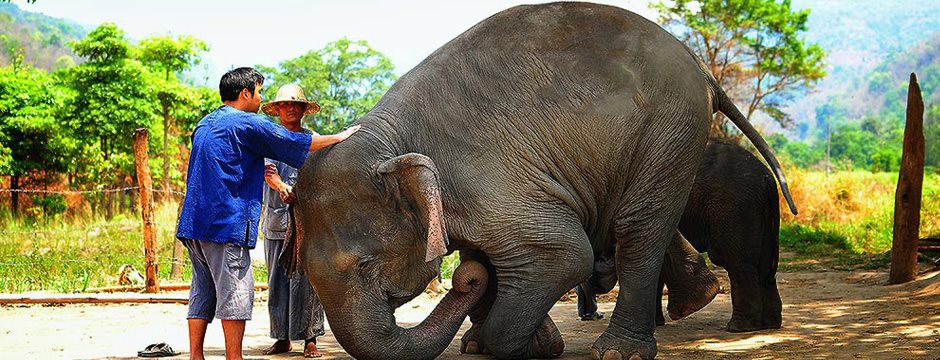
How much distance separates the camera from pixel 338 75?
57.2 metres

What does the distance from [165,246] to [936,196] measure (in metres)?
14.3

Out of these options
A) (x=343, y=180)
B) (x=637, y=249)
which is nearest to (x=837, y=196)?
(x=637, y=249)

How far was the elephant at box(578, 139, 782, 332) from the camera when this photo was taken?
7.67 metres

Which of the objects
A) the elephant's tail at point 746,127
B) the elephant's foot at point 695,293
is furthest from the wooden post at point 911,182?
the elephant's tail at point 746,127

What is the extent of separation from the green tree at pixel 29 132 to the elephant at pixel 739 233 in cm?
2157

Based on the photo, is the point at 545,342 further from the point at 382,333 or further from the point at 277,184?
the point at 277,184

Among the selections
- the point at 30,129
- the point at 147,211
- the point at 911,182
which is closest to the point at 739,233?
the point at 911,182

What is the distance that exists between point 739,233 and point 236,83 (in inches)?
162

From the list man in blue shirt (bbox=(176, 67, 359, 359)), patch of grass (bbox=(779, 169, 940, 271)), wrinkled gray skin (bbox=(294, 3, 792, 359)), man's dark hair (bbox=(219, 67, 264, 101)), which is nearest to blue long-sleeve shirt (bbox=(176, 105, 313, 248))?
man in blue shirt (bbox=(176, 67, 359, 359))

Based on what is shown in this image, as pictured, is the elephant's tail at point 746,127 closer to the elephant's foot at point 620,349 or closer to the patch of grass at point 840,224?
the elephant's foot at point 620,349

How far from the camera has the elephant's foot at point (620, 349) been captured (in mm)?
6105

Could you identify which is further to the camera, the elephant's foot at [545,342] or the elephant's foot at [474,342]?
the elephant's foot at [474,342]

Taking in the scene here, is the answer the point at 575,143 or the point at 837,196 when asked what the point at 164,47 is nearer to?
the point at 837,196

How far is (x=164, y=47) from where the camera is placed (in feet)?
104
